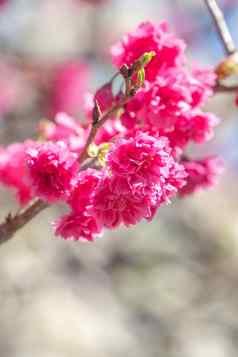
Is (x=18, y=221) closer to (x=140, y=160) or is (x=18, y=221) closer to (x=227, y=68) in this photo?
(x=140, y=160)

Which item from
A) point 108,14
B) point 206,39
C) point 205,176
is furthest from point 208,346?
point 205,176

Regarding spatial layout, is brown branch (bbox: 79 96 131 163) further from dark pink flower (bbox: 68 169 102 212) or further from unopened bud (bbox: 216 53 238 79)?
unopened bud (bbox: 216 53 238 79)

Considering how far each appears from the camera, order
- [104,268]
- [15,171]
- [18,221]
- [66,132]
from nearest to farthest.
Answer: [18,221] → [66,132] → [15,171] → [104,268]

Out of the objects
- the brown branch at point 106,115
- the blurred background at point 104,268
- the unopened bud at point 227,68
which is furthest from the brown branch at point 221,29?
the blurred background at point 104,268

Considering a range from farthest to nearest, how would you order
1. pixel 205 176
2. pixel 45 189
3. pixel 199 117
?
pixel 205 176 < pixel 199 117 < pixel 45 189

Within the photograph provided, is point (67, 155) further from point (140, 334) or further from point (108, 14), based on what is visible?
point (108, 14)

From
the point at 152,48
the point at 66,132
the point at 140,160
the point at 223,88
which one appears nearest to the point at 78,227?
the point at 140,160

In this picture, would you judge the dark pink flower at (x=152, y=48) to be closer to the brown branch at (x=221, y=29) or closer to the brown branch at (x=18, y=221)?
the brown branch at (x=221, y=29)
